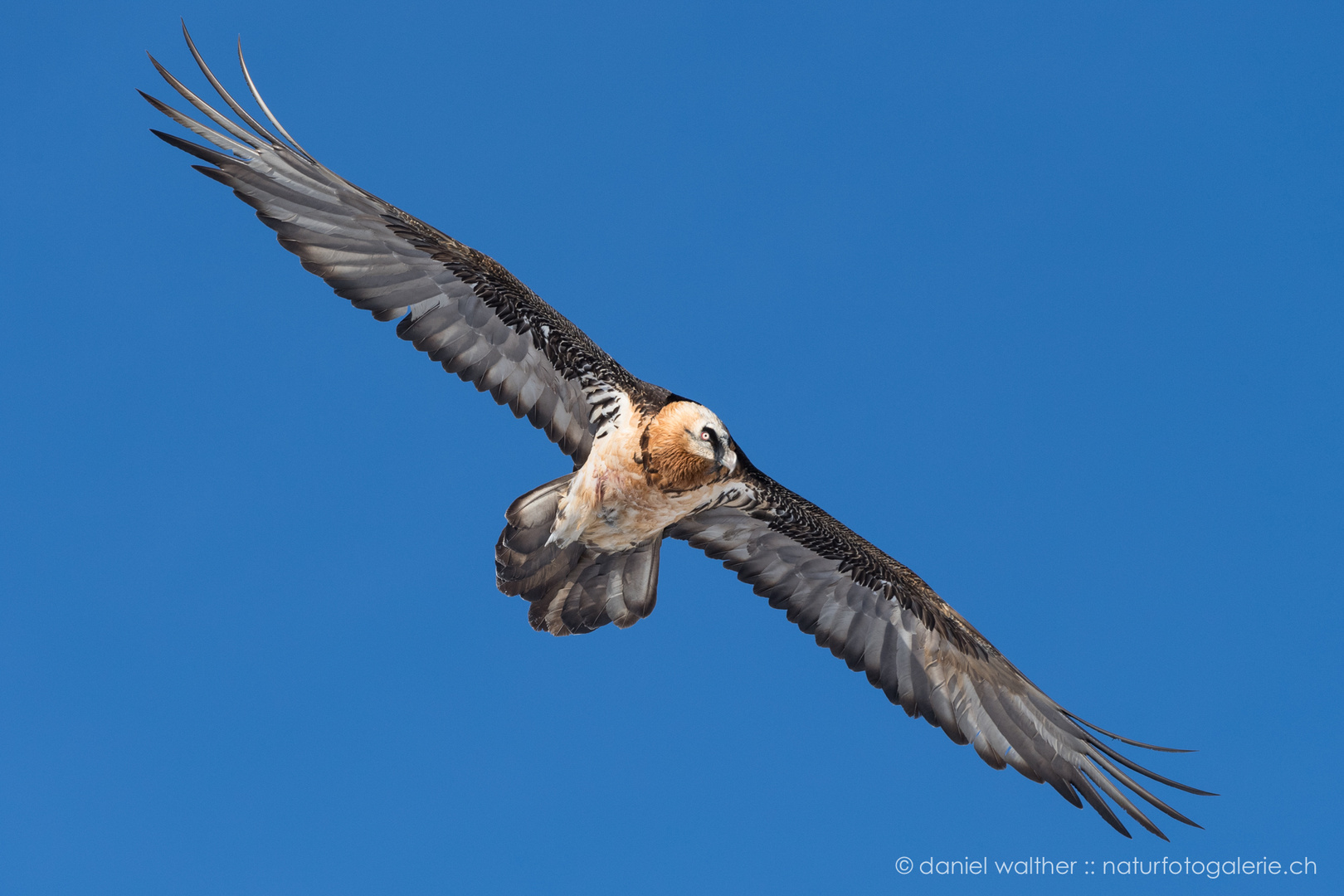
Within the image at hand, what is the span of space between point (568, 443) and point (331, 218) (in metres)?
2.64

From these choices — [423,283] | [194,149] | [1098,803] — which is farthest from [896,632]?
[194,149]

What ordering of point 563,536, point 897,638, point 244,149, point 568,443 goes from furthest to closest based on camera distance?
point 897,638
point 568,443
point 563,536
point 244,149

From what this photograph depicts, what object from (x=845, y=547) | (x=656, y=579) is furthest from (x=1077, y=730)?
(x=656, y=579)

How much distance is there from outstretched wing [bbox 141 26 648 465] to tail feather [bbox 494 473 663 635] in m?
0.84

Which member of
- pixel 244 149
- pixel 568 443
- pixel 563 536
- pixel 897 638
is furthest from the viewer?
pixel 897 638

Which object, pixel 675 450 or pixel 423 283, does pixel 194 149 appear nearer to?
pixel 423 283

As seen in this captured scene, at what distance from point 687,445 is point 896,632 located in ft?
10.7

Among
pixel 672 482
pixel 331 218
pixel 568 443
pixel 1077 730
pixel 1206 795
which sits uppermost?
pixel 331 218

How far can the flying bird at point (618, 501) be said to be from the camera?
29.7 ft

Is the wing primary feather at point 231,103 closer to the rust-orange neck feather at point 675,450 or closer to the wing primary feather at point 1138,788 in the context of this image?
the rust-orange neck feather at point 675,450

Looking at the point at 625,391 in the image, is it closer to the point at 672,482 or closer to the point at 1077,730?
the point at 672,482

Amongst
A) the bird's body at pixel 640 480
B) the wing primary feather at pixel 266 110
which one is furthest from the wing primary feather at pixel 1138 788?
the wing primary feather at pixel 266 110

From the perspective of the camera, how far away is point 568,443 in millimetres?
10195

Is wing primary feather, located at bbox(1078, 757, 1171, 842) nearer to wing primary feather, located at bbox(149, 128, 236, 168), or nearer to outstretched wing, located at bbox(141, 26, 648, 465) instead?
outstretched wing, located at bbox(141, 26, 648, 465)
